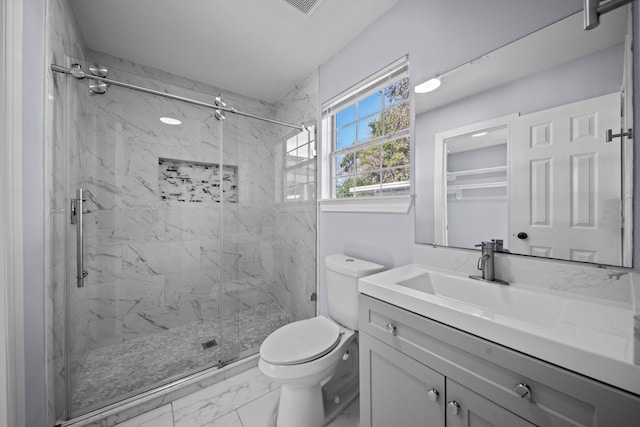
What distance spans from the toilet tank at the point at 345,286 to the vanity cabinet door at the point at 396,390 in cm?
37

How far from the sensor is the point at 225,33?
1810 millimetres

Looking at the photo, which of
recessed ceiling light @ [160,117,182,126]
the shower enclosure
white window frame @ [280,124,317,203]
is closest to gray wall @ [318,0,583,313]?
white window frame @ [280,124,317,203]

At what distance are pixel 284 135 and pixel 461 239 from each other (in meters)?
1.82

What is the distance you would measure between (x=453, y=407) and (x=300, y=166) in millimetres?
2005

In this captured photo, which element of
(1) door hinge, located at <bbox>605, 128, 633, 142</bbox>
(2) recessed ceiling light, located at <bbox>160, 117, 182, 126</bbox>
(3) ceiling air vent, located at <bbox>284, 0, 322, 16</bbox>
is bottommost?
(1) door hinge, located at <bbox>605, 128, 633, 142</bbox>

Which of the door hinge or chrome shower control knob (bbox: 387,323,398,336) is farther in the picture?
chrome shower control knob (bbox: 387,323,398,336)

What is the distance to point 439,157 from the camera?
1310 mm

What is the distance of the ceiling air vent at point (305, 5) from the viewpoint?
150 cm

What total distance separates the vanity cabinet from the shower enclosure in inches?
50.3

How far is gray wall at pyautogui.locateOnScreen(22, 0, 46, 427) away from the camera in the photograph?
100cm

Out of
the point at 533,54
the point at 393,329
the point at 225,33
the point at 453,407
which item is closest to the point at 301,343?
the point at 393,329

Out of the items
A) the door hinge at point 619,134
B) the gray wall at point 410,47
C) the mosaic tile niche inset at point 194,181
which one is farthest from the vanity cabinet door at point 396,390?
the mosaic tile niche inset at point 194,181

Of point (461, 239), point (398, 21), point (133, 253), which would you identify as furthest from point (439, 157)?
point (133, 253)

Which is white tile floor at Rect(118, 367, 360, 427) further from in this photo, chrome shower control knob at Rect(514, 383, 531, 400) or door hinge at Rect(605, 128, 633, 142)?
door hinge at Rect(605, 128, 633, 142)
